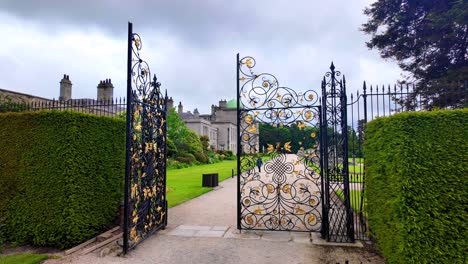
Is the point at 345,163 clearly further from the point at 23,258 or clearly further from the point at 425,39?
the point at 425,39

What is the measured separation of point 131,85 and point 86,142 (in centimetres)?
156

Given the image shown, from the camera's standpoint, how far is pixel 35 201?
5.44 metres

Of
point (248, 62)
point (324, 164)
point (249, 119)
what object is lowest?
point (324, 164)

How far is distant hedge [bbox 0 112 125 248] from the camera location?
17.5ft

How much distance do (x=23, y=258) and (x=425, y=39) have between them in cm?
1592

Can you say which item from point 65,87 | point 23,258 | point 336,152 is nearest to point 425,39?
point 336,152

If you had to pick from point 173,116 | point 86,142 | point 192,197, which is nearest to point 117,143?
point 86,142

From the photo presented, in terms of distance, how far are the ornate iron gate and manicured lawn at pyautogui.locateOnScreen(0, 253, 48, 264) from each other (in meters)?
1.39

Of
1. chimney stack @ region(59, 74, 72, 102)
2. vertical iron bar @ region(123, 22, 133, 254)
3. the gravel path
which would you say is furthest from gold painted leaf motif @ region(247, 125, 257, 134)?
chimney stack @ region(59, 74, 72, 102)

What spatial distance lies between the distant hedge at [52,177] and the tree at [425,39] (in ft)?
38.5

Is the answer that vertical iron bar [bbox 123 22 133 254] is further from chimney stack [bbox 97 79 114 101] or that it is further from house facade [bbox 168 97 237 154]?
house facade [bbox 168 97 237 154]

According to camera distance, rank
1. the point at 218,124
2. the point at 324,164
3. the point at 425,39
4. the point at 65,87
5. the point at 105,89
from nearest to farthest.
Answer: the point at 324,164 → the point at 425,39 → the point at 65,87 → the point at 105,89 → the point at 218,124

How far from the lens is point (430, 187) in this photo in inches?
141

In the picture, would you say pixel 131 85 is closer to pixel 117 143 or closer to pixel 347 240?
pixel 117 143
